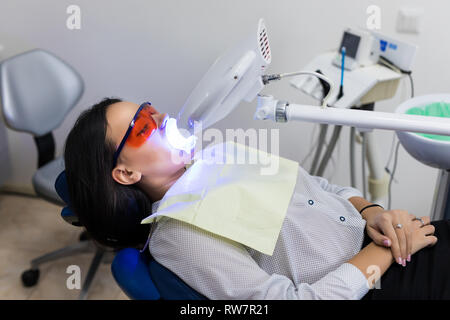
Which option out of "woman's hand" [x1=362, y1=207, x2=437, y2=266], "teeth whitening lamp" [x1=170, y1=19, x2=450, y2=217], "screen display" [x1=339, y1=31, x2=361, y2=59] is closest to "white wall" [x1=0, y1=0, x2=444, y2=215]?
Result: "screen display" [x1=339, y1=31, x2=361, y2=59]

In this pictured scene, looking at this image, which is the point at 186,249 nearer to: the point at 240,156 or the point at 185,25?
the point at 240,156

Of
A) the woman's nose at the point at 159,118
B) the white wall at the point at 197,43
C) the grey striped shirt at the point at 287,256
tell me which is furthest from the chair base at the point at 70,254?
the woman's nose at the point at 159,118

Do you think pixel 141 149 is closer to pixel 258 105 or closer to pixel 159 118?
pixel 159 118

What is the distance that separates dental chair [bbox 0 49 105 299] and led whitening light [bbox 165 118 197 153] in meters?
0.97

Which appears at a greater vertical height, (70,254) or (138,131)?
(138,131)

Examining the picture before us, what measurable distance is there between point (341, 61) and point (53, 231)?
164 cm

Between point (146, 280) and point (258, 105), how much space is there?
1.49 feet

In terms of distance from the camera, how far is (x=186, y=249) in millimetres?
1020

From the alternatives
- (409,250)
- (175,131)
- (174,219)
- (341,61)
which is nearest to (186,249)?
(174,219)

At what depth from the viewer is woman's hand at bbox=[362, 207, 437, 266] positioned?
1.10m

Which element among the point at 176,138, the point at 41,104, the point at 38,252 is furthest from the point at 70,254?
the point at 176,138

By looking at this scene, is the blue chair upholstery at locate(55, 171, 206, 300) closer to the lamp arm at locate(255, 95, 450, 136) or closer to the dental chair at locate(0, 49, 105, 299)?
the lamp arm at locate(255, 95, 450, 136)

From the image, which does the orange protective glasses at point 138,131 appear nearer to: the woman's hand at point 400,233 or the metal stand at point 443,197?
the woman's hand at point 400,233

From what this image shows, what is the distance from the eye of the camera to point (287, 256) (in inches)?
43.6
